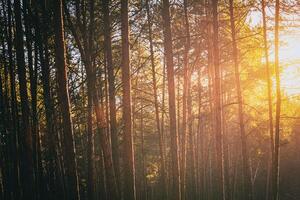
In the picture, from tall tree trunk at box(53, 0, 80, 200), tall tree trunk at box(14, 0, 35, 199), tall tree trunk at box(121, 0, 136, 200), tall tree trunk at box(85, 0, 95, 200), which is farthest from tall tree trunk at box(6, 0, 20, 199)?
tall tree trunk at box(53, 0, 80, 200)

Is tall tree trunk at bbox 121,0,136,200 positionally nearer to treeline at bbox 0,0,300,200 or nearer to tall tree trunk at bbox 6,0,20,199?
treeline at bbox 0,0,300,200

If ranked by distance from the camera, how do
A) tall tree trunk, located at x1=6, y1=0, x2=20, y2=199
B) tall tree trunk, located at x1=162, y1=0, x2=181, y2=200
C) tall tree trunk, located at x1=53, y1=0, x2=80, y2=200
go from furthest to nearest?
tall tree trunk, located at x1=6, y1=0, x2=20, y2=199
tall tree trunk, located at x1=162, y1=0, x2=181, y2=200
tall tree trunk, located at x1=53, y1=0, x2=80, y2=200

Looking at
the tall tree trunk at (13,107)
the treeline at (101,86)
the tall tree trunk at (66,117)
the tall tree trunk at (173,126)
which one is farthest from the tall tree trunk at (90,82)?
the tall tree trunk at (13,107)

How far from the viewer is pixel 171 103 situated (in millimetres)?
8961

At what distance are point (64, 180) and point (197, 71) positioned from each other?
9720 mm

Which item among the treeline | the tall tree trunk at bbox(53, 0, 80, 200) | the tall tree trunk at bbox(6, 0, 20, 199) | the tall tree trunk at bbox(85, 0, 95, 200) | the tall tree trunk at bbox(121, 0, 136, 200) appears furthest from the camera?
the tall tree trunk at bbox(6, 0, 20, 199)

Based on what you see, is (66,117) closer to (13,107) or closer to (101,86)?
(13,107)

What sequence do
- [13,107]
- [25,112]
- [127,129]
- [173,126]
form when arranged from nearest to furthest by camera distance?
[127,129] → [173,126] → [25,112] → [13,107]

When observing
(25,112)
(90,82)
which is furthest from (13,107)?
(90,82)

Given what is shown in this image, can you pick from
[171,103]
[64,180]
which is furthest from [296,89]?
[64,180]

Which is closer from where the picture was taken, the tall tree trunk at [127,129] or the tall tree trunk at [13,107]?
the tall tree trunk at [127,129]

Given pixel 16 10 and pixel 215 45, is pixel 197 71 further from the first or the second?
pixel 16 10

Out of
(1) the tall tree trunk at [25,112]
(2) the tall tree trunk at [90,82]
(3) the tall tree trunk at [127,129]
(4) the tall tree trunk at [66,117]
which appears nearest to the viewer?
(4) the tall tree trunk at [66,117]

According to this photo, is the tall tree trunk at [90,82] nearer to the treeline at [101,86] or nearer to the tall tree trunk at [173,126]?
the treeline at [101,86]
